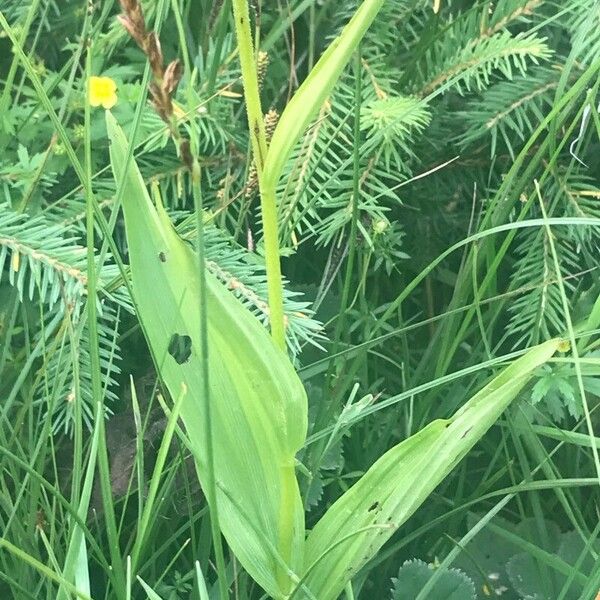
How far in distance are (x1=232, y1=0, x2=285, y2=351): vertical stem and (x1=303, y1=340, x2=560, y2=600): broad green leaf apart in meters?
0.11

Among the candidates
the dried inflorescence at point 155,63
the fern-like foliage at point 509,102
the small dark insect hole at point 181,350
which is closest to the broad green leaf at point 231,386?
the small dark insect hole at point 181,350

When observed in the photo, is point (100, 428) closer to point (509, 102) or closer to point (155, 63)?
point (155, 63)

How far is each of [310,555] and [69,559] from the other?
167 millimetres

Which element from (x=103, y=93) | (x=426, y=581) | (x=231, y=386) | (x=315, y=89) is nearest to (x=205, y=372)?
(x=231, y=386)

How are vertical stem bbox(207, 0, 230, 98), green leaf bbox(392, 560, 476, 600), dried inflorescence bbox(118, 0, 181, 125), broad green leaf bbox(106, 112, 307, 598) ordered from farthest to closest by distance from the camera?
vertical stem bbox(207, 0, 230, 98) → green leaf bbox(392, 560, 476, 600) → broad green leaf bbox(106, 112, 307, 598) → dried inflorescence bbox(118, 0, 181, 125)

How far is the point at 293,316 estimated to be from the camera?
62 centimetres

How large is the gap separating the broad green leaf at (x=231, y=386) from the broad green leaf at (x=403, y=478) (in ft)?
0.09

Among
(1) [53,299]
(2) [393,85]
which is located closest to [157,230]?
(1) [53,299]

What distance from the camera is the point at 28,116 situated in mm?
706

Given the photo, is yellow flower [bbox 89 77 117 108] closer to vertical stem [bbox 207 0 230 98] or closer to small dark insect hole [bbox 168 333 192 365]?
vertical stem [bbox 207 0 230 98]

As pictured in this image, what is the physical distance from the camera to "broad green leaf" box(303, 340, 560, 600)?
1.59 feet

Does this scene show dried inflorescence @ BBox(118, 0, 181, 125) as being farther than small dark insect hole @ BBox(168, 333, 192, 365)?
No

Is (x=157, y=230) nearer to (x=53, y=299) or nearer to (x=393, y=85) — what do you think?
(x=53, y=299)

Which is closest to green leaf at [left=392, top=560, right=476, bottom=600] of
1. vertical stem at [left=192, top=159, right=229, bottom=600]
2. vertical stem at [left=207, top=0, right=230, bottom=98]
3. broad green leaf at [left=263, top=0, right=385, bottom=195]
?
vertical stem at [left=192, top=159, right=229, bottom=600]
